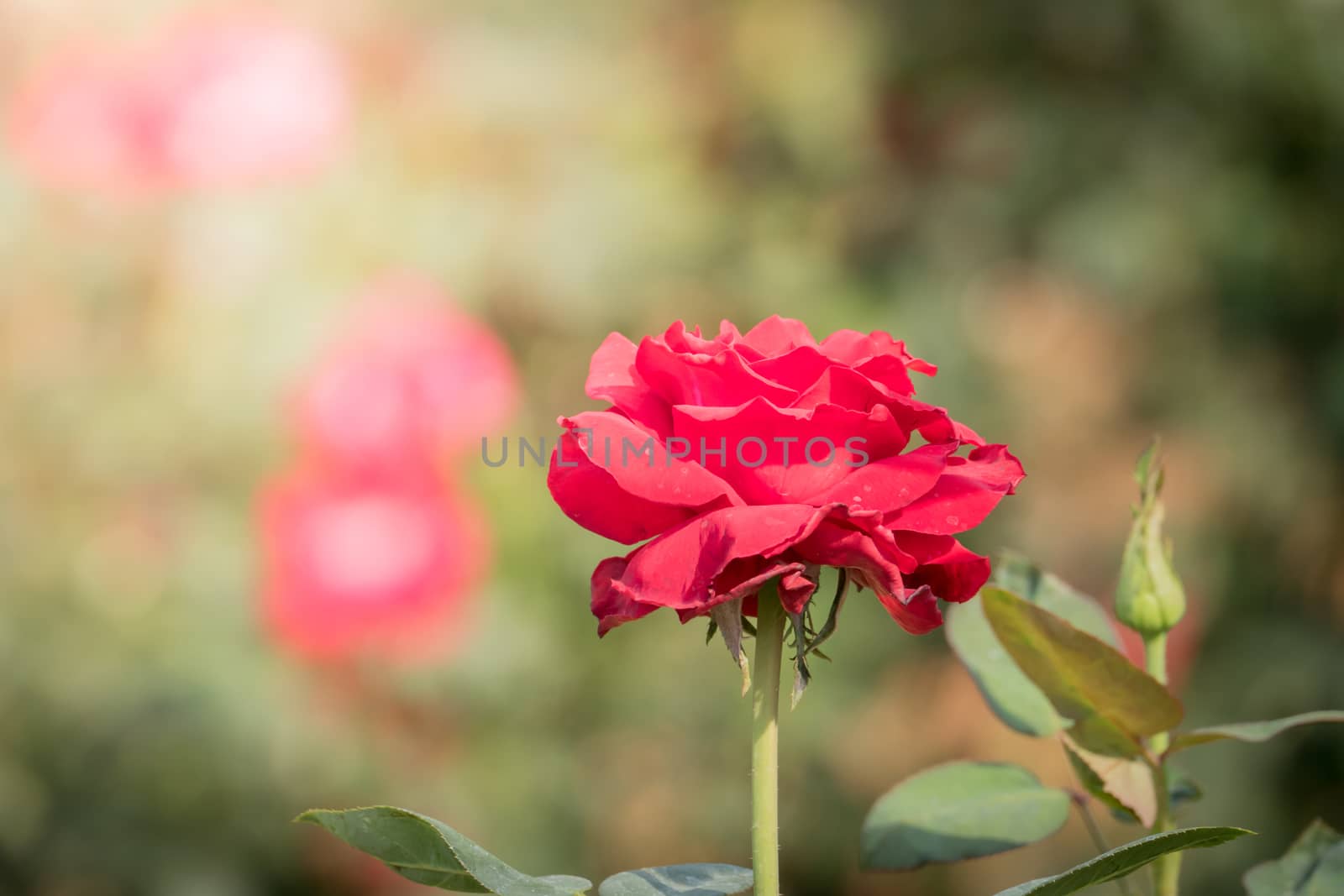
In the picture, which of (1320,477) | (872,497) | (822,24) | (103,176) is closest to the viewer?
(872,497)

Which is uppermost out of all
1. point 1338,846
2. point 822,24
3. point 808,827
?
point 822,24

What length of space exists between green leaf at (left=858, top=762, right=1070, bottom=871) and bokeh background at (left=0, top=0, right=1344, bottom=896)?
70 cm

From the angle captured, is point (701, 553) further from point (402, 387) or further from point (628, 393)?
point (402, 387)

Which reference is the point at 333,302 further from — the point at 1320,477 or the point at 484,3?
the point at 1320,477

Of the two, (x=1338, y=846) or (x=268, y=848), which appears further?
(x=268, y=848)

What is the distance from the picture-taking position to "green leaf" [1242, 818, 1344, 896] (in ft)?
1.08

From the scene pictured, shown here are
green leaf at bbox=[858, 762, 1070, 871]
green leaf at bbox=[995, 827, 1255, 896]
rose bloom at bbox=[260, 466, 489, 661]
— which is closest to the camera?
green leaf at bbox=[995, 827, 1255, 896]

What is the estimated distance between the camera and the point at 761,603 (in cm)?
27

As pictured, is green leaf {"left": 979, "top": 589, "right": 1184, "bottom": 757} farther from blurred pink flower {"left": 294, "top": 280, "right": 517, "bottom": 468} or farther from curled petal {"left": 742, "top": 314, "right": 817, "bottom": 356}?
blurred pink flower {"left": 294, "top": 280, "right": 517, "bottom": 468}

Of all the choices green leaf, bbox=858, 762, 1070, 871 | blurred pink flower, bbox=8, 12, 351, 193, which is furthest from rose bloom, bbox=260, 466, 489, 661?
green leaf, bbox=858, 762, 1070, 871

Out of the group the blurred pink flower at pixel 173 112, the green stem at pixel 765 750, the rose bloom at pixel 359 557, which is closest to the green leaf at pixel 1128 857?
the green stem at pixel 765 750

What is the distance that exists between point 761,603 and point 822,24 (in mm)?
1256

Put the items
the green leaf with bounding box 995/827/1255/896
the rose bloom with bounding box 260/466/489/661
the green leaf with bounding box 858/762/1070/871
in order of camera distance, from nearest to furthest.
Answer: the green leaf with bounding box 995/827/1255/896, the green leaf with bounding box 858/762/1070/871, the rose bloom with bounding box 260/466/489/661

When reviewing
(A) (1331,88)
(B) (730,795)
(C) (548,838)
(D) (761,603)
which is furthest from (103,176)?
(A) (1331,88)
